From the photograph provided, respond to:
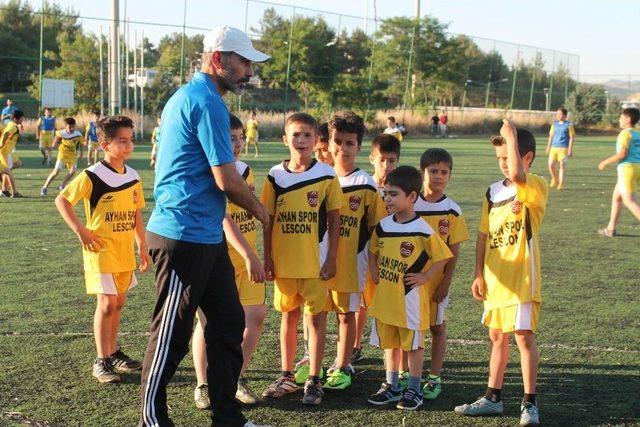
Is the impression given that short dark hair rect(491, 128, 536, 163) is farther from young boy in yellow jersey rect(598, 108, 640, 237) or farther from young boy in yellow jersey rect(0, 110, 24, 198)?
young boy in yellow jersey rect(0, 110, 24, 198)

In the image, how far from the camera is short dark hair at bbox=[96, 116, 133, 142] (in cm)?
575

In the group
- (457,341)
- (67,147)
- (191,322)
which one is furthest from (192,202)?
(67,147)

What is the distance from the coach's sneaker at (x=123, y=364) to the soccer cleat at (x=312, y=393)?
135cm

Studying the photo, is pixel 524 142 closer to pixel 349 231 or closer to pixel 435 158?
pixel 435 158

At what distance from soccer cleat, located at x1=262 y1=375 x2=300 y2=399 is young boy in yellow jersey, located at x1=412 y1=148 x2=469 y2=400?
906 millimetres

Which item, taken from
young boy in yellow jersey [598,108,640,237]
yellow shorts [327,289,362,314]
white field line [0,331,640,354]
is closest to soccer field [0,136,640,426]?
white field line [0,331,640,354]

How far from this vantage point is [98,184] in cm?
568

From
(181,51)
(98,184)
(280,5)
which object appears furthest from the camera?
(280,5)

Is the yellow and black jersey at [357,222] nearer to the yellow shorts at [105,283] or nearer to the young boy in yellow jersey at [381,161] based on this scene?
the young boy in yellow jersey at [381,161]

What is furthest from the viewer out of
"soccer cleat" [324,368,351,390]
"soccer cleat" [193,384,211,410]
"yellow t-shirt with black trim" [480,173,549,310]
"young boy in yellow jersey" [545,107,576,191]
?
"young boy in yellow jersey" [545,107,576,191]

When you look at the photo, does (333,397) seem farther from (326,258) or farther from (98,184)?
(98,184)

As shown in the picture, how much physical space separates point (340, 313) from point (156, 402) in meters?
1.59

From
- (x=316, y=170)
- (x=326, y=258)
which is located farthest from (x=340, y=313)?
(x=316, y=170)

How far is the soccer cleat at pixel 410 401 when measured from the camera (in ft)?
16.3
